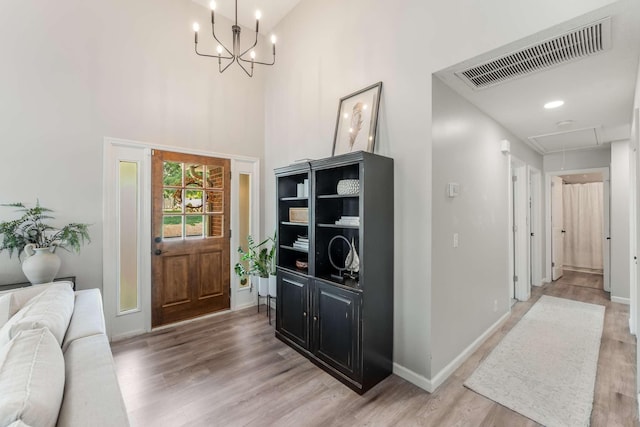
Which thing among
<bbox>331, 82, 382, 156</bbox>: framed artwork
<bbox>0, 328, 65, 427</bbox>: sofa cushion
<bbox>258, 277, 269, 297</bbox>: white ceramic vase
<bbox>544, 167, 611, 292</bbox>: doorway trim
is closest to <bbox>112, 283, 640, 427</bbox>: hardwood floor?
<bbox>258, 277, 269, 297</bbox>: white ceramic vase

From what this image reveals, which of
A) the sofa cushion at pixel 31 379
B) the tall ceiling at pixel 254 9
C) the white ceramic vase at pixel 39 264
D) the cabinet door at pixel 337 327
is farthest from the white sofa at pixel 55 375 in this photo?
the tall ceiling at pixel 254 9

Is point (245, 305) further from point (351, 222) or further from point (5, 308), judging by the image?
point (5, 308)

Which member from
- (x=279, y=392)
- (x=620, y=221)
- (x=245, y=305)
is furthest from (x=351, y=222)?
(x=620, y=221)

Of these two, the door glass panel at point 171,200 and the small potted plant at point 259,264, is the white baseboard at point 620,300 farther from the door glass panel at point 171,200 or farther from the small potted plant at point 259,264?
the door glass panel at point 171,200

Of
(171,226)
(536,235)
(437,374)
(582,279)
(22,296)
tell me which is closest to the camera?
(22,296)

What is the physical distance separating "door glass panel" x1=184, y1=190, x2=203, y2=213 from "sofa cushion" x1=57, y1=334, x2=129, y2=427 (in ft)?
7.82

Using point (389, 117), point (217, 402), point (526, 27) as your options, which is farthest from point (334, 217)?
point (526, 27)

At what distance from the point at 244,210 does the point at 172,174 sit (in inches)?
41.3

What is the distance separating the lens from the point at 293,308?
291cm

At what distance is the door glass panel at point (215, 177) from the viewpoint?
12.4 ft

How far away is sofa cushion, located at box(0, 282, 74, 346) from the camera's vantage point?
1286 millimetres

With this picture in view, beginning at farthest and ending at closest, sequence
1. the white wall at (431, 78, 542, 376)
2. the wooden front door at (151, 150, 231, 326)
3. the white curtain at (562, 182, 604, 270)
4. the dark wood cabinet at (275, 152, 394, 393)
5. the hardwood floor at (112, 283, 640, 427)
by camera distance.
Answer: the white curtain at (562, 182, 604, 270) < the wooden front door at (151, 150, 231, 326) < the white wall at (431, 78, 542, 376) < the dark wood cabinet at (275, 152, 394, 393) < the hardwood floor at (112, 283, 640, 427)

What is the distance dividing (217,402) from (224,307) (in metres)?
1.89

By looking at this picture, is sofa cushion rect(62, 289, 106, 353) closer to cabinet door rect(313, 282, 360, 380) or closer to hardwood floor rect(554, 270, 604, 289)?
cabinet door rect(313, 282, 360, 380)
